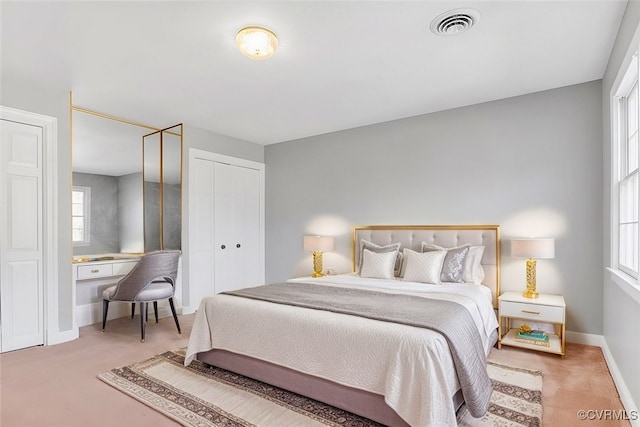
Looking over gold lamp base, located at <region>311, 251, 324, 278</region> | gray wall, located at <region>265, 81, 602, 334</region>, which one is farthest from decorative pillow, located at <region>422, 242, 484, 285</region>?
gold lamp base, located at <region>311, 251, 324, 278</region>

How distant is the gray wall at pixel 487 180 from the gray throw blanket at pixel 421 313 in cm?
163

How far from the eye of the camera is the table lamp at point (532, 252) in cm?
316

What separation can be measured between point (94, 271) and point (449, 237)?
3.93 meters

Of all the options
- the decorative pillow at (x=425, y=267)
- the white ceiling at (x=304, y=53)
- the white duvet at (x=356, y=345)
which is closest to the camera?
the white duvet at (x=356, y=345)

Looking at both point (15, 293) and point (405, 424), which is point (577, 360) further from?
point (15, 293)

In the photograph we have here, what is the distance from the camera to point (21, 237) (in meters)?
3.21

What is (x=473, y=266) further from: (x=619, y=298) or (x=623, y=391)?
(x=623, y=391)

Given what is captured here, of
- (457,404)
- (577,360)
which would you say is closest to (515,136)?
(577,360)

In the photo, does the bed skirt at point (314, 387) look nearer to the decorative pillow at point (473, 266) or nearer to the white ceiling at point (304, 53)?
the decorative pillow at point (473, 266)

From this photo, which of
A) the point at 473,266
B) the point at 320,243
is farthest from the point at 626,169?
the point at 320,243

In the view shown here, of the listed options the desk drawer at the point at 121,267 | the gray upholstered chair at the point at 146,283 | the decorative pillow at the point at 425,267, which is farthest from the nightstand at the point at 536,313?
the desk drawer at the point at 121,267

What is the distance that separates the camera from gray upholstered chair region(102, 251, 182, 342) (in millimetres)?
3535

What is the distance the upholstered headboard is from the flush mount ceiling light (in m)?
2.58

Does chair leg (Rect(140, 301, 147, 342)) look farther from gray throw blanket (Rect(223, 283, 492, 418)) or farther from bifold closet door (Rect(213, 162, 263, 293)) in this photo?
bifold closet door (Rect(213, 162, 263, 293))
